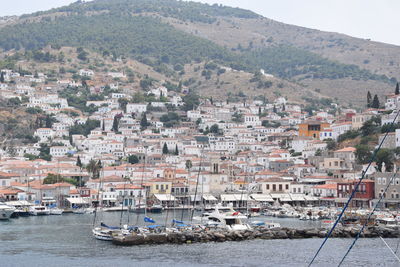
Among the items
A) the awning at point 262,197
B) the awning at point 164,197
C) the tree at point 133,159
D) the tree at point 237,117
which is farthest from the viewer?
the tree at point 237,117

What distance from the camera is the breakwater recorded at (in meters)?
53.7

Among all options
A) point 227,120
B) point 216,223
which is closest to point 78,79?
point 227,120

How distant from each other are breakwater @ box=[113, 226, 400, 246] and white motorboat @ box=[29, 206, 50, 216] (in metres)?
29.7

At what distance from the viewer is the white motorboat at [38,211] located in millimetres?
82125

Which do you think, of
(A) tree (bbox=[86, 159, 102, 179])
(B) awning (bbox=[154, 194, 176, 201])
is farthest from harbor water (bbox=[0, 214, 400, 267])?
(A) tree (bbox=[86, 159, 102, 179])

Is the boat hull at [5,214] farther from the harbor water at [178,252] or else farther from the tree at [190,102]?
the tree at [190,102]

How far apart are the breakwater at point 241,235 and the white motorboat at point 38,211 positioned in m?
29.7

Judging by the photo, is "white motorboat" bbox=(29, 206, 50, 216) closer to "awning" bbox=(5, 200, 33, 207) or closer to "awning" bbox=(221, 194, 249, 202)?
"awning" bbox=(5, 200, 33, 207)

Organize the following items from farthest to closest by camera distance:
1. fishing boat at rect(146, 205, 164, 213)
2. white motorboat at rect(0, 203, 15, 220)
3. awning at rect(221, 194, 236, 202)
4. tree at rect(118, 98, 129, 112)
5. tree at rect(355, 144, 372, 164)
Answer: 1. tree at rect(118, 98, 129, 112)
2. tree at rect(355, 144, 372, 164)
3. awning at rect(221, 194, 236, 202)
4. fishing boat at rect(146, 205, 164, 213)
5. white motorboat at rect(0, 203, 15, 220)

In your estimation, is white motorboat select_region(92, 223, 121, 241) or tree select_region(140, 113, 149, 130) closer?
white motorboat select_region(92, 223, 121, 241)

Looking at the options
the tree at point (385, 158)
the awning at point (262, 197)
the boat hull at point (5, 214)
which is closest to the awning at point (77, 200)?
the boat hull at point (5, 214)

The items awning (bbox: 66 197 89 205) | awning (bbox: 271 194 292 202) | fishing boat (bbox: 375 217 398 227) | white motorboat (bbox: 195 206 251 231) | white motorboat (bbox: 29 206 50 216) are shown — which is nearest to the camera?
white motorboat (bbox: 195 206 251 231)

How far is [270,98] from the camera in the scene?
191750 mm

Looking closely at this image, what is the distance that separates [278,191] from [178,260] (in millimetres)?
46450
